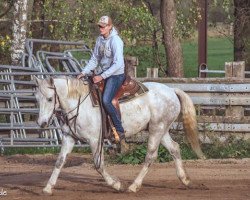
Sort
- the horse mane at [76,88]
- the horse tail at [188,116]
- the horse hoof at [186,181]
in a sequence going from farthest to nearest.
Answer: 1. the horse tail at [188,116]
2. the horse hoof at [186,181]
3. the horse mane at [76,88]

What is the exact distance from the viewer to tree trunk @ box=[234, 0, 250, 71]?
82.3ft

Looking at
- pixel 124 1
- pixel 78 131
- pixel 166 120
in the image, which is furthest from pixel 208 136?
pixel 124 1

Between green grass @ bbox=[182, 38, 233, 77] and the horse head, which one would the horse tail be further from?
green grass @ bbox=[182, 38, 233, 77]

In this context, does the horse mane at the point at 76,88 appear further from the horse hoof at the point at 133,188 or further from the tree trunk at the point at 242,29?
the tree trunk at the point at 242,29

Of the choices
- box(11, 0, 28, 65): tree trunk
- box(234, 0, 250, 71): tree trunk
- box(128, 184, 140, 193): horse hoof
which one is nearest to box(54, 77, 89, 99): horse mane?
box(128, 184, 140, 193): horse hoof

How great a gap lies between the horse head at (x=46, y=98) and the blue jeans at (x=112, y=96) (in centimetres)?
74

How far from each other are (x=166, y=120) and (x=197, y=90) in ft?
12.5

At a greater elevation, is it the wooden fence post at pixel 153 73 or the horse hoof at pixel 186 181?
the wooden fence post at pixel 153 73

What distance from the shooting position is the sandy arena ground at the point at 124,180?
40.0ft

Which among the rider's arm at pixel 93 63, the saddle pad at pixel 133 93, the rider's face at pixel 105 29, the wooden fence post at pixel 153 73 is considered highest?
the rider's face at pixel 105 29

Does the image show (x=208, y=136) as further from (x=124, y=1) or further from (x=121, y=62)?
(x=124, y=1)

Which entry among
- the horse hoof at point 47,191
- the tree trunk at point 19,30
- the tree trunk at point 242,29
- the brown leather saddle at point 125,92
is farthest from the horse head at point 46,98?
the tree trunk at point 242,29

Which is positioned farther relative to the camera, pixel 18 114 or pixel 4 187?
pixel 18 114

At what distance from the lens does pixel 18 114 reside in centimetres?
1789
